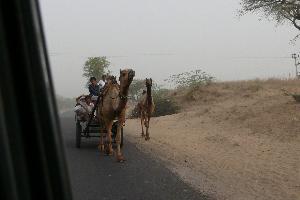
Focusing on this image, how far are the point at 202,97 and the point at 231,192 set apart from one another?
3866 centimetres

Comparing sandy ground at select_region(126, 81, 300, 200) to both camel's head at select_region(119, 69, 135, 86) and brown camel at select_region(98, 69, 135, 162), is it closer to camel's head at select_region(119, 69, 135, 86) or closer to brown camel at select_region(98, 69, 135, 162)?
brown camel at select_region(98, 69, 135, 162)

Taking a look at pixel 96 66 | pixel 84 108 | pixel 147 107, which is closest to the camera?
pixel 84 108

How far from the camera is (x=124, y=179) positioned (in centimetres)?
1172

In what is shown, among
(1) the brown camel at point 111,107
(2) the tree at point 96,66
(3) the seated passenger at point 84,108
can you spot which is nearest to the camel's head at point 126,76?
(1) the brown camel at point 111,107

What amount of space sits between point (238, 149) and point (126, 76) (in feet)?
24.6

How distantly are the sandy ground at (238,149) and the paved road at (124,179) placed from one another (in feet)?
1.62

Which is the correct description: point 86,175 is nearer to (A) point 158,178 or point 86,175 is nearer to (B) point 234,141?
(A) point 158,178

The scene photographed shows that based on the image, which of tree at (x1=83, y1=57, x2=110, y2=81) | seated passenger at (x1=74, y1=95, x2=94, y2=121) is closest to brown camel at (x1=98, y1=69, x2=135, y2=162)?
seated passenger at (x1=74, y1=95, x2=94, y2=121)

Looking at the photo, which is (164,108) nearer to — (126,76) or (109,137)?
(109,137)

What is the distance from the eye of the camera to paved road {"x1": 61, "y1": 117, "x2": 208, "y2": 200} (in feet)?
33.0

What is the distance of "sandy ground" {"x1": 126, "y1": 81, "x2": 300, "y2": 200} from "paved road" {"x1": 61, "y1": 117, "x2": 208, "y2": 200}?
0.49 meters

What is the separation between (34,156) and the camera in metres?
2.20

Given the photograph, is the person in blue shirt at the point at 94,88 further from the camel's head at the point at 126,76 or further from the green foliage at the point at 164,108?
the green foliage at the point at 164,108

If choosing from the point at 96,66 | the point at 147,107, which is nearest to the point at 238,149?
the point at 147,107
